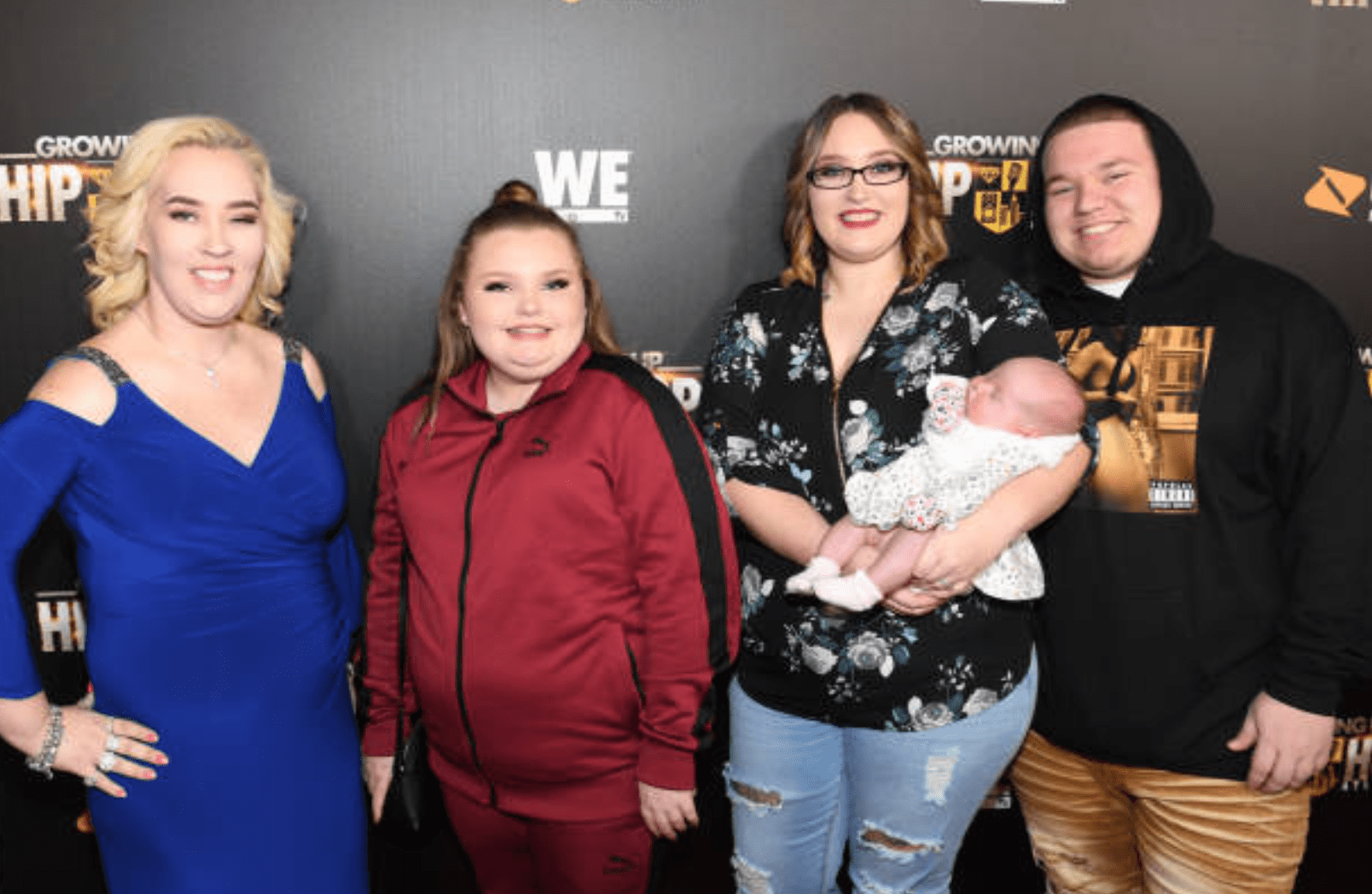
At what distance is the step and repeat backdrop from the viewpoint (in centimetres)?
190

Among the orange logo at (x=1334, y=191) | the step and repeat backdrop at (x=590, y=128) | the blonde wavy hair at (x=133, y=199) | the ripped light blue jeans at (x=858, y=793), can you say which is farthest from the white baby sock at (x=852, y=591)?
the orange logo at (x=1334, y=191)

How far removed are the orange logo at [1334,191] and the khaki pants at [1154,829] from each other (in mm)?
1364

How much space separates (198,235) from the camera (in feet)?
4.83

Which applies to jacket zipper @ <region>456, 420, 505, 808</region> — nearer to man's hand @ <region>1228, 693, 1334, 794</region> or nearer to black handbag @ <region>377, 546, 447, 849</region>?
black handbag @ <region>377, 546, 447, 849</region>

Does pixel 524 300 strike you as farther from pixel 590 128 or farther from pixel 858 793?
pixel 858 793

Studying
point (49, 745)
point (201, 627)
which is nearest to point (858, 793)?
point (201, 627)

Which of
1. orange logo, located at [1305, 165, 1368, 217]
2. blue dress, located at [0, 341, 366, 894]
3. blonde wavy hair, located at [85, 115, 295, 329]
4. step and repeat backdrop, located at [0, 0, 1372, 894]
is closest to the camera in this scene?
blue dress, located at [0, 341, 366, 894]

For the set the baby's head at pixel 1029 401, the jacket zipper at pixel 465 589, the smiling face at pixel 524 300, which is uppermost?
the smiling face at pixel 524 300

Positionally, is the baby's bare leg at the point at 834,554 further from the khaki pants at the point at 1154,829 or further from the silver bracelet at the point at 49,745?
the silver bracelet at the point at 49,745

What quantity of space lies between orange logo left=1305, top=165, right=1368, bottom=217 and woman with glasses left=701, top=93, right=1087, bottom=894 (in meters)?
1.13

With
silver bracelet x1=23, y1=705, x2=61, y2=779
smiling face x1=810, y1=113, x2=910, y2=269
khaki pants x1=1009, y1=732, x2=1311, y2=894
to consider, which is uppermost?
smiling face x1=810, y1=113, x2=910, y2=269

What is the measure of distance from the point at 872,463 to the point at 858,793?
1.86ft

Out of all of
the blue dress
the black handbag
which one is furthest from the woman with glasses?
the blue dress

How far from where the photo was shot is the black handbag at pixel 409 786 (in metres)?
1.57
